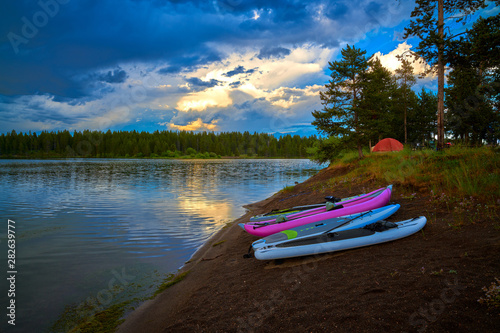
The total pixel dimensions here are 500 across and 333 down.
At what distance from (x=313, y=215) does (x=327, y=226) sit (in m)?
1.41

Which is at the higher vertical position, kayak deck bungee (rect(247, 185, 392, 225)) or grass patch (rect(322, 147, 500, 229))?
grass patch (rect(322, 147, 500, 229))

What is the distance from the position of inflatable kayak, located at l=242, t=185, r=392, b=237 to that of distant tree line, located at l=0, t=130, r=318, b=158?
458 feet

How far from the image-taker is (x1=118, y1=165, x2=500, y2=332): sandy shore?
3.18 m

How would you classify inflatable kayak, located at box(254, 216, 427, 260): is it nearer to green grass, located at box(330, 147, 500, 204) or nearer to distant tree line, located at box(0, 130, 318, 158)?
green grass, located at box(330, 147, 500, 204)

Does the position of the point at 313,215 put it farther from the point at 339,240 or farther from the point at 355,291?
the point at 355,291

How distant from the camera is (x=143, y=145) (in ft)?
480

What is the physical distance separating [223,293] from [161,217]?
9.54 metres

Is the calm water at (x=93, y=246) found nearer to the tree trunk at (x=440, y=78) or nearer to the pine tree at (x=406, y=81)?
the tree trunk at (x=440, y=78)

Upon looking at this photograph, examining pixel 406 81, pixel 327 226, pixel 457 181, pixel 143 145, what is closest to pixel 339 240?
pixel 327 226

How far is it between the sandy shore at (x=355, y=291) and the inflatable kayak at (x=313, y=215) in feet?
4.78

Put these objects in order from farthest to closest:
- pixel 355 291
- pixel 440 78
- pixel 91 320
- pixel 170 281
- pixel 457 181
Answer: pixel 440 78
pixel 457 181
pixel 170 281
pixel 91 320
pixel 355 291

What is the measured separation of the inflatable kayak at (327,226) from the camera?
625 centimetres

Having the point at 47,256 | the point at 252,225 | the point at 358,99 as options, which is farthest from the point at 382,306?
the point at 358,99

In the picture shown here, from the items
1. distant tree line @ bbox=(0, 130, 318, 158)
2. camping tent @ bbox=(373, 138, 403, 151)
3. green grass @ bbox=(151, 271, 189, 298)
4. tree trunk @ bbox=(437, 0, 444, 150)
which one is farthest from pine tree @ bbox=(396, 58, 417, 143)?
distant tree line @ bbox=(0, 130, 318, 158)
